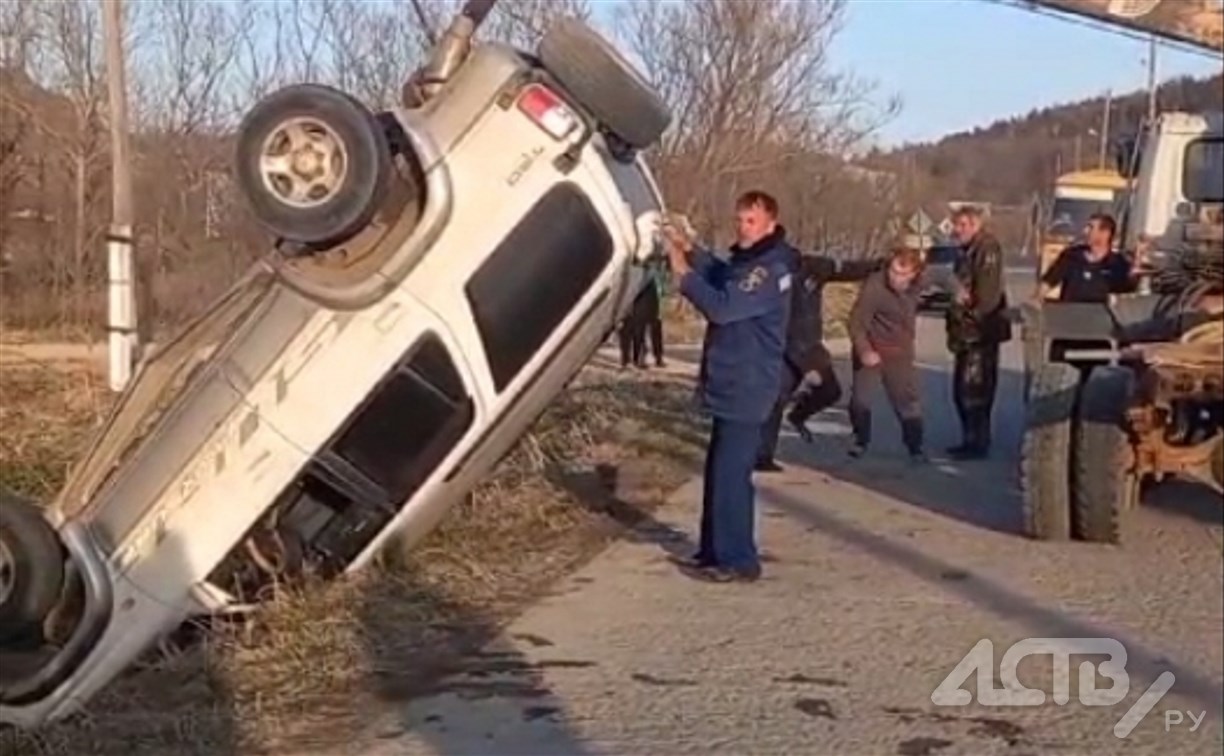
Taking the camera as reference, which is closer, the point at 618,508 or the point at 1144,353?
the point at 1144,353

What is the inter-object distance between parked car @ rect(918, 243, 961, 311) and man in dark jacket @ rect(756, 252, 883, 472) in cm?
41

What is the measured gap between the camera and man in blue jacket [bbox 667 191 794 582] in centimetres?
777

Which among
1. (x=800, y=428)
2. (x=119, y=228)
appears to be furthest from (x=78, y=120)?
(x=800, y=428)

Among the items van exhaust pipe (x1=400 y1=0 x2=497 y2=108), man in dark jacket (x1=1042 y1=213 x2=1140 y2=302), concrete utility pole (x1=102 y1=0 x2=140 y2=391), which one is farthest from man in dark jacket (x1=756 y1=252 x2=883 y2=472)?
van exhaust pipe (x1=400 y1=0 x2=497 y2=108)

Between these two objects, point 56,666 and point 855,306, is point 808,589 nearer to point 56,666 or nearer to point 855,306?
point 56,666

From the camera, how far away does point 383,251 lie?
6148 millimetres

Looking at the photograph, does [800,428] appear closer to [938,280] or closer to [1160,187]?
[938,280]

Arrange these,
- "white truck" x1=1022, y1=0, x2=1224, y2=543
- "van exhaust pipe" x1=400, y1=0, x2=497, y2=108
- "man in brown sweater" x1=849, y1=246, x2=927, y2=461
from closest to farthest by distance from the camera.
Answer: "white truck" x1=1022, y1=0, x2=1224, y2=543 → "van exhaust pipe" x1=400, y1=0, x2=497, y2=108 → "man in brown sweater" x1=849, y1=246, x2=927, y2=461

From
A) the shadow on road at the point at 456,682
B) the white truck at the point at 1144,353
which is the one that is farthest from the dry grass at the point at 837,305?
the shadow on road at the point at 456,682

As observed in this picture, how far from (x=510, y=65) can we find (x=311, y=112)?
72 cm

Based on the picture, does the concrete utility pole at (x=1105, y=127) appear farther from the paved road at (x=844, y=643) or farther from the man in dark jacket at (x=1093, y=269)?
the man in dark jacket at (x=1093, y=269)

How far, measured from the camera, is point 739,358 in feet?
25.9

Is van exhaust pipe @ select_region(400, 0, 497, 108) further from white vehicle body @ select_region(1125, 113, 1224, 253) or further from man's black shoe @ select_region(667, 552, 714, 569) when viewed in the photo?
white vehicle body @ select_region(1125, 113, 1224, 253)

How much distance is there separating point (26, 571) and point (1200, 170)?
641cm
